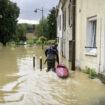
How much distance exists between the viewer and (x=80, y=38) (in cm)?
1010

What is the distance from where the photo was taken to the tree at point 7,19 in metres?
46.1

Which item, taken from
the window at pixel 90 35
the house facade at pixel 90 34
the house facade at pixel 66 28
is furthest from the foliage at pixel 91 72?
the house facade at pixel 66 28

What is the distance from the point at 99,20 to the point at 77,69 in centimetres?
350

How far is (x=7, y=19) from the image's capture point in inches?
1847

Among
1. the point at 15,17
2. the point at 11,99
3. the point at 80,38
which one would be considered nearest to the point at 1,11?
the point at 15,17

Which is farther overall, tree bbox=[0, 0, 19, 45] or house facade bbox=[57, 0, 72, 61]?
tree bbox=[0, 0, 19, 45]

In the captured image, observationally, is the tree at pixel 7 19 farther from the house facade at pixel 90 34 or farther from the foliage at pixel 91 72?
the foliage at pixel 91 72

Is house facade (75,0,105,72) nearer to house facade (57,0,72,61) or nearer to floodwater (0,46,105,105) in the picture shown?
floodwater (0,46,105,105)

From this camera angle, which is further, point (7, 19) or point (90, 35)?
point (7, 19)

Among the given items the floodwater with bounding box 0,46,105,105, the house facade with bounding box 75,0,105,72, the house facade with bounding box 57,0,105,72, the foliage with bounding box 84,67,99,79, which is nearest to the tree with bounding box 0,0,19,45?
the house facade with bounding box 57,0,105,72

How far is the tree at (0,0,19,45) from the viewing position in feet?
151

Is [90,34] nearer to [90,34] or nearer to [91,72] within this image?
[90,34]

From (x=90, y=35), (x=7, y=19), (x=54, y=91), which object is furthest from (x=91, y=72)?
(x=7, y=19)

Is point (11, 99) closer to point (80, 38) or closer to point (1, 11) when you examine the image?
point (80, 38)
